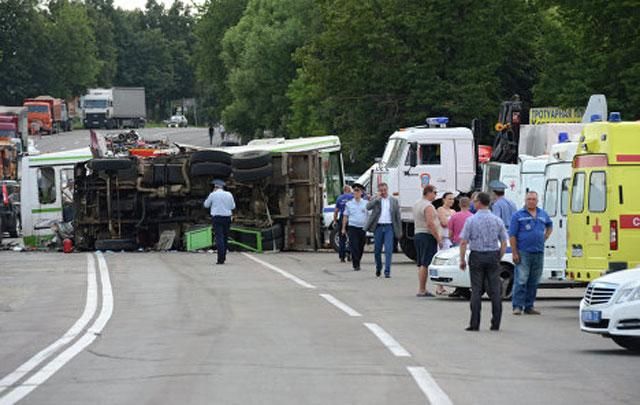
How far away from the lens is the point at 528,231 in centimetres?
2081

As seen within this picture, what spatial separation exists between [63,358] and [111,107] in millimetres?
122971

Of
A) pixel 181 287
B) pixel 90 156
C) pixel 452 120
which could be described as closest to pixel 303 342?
pixel 181 287

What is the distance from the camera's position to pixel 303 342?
16.5 metres

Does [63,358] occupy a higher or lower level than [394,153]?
lower

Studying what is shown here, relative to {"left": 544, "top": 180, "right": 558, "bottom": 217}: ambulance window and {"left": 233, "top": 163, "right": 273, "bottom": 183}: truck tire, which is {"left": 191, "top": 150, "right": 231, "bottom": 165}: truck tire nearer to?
{"left": 233, "top": 163, "right": 273, "bottom": 183}: truck tire

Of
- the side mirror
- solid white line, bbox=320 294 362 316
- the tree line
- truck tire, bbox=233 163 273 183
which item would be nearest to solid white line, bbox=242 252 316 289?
truck tire, bbox=233 163 273 183

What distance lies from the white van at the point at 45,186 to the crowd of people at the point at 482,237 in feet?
51.7

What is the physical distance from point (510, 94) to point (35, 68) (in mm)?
108254

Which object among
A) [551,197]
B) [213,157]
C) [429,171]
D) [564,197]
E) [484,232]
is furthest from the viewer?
[213,157]

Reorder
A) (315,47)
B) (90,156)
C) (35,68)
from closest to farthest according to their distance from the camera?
(90,156), (315,47), (35,68)

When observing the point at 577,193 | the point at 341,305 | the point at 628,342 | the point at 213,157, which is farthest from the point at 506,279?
the point at 213,157

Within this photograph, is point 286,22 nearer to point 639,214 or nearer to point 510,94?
point 510,94

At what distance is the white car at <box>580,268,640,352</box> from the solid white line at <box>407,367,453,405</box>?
2864mm

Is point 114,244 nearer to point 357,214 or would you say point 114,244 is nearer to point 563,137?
point 357,214
